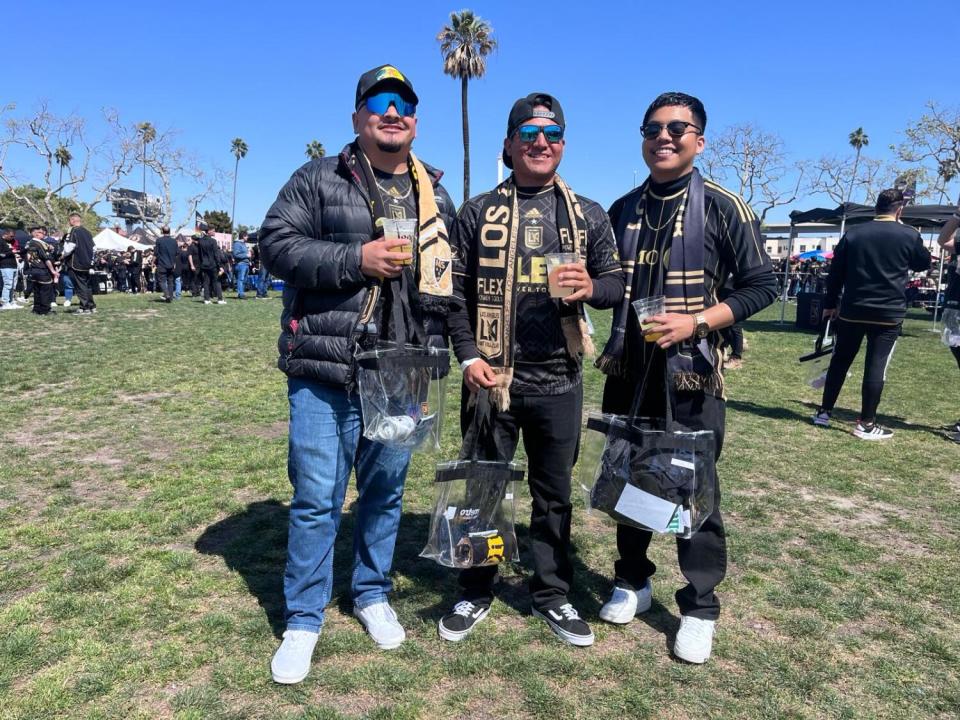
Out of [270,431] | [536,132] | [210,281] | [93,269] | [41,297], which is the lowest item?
[270,431]

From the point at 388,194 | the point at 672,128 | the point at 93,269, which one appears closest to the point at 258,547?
the point at 388,194

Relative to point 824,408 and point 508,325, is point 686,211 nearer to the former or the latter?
point 508,325

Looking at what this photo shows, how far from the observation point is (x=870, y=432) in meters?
6.32

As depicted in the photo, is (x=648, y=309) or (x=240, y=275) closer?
(x=648, y=309)

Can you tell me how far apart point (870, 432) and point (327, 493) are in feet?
18.9

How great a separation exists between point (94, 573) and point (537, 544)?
234 cm

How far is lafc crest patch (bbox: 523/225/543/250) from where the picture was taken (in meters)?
2.82

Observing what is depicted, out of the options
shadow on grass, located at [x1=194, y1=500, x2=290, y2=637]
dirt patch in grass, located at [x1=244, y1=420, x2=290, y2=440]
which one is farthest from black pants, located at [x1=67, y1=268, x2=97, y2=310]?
shadow on grass, located at [x1=194, y1=500, x2=290, y2=637]

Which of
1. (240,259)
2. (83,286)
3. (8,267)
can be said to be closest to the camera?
(83,286)

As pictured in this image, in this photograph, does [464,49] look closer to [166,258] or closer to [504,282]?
[166,258]

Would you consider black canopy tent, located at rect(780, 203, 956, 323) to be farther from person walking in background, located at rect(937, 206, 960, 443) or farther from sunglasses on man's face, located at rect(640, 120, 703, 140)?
sunglasses on man's face, located at rect(640, 120, 703, 140)

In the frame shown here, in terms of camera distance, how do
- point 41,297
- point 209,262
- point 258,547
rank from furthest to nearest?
point 209,262
point 41,297
point 258,547

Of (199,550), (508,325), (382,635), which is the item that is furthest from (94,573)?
(508,325)

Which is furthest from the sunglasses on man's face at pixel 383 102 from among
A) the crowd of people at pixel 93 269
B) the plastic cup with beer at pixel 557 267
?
the crowd of people at pixel 93 269
